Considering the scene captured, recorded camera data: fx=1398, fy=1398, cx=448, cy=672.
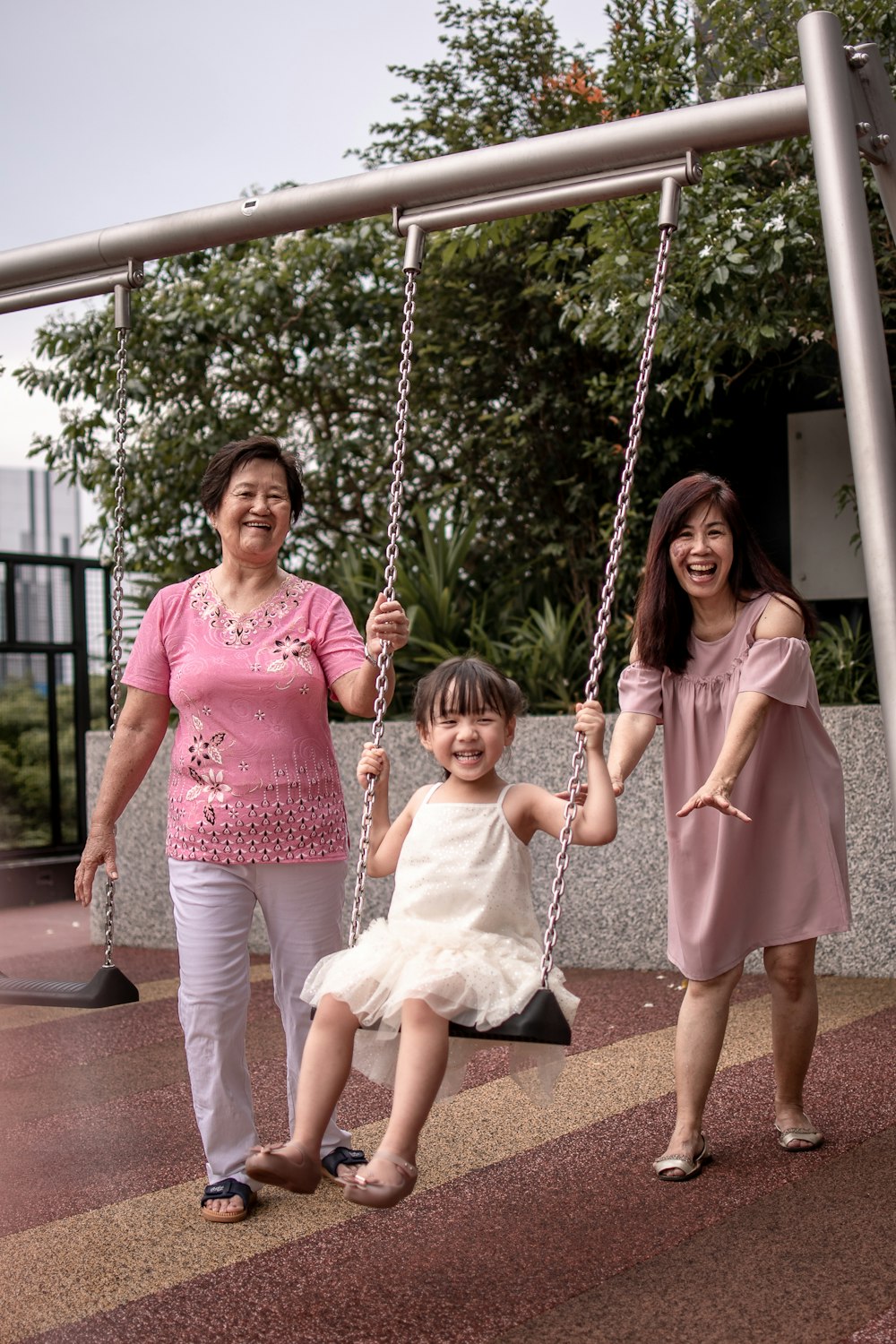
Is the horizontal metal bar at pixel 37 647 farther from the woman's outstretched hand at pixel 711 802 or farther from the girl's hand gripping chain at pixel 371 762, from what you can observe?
the woman's outstretched hand at pixel 711 802

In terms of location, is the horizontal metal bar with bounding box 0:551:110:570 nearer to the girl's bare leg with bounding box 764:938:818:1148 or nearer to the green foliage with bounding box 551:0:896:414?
the green foliage with bounding box 551:0:896:414

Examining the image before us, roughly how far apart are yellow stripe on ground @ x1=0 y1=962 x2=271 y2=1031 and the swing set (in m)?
2.48

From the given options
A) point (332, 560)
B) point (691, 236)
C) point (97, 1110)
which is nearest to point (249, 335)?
point (332, 560)

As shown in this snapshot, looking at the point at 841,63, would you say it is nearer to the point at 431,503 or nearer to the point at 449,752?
the point at 449,752

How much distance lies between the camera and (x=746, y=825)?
3623 mm

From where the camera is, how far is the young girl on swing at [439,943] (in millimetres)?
2812

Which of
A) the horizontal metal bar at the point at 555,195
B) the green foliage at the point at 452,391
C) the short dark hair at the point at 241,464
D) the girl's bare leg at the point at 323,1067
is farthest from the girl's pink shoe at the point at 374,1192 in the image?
the green foliage at the point at 452,391

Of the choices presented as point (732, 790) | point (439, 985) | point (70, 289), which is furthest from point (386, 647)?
point (70, 289)

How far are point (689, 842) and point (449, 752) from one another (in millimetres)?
831

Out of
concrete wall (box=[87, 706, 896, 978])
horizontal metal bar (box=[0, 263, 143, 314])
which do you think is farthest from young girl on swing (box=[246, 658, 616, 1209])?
concrete wall (box=[87, 706, 896, 978])

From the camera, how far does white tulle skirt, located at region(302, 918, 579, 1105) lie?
2.87 m

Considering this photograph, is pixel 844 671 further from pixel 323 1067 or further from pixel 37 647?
pixel 37 647

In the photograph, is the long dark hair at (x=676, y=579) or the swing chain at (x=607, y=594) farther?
the long dark hair at (x=676, y=579)

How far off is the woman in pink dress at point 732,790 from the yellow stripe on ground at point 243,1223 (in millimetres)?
570
